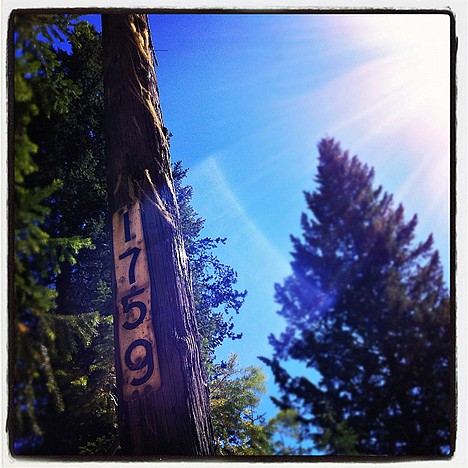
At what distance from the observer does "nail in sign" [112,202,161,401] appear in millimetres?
2002

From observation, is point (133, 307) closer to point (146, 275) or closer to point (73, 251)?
point (146, 275)

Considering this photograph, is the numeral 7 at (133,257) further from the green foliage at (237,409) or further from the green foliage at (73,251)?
the green foliage at (237,409)

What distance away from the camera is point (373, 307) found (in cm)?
245

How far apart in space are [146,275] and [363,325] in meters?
1.09

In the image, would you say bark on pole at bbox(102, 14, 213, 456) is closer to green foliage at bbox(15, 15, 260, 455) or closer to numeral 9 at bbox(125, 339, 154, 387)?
numeral 9 at bbox(125, 339, 154, 387)

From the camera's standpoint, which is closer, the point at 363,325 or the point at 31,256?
the point at 31,256

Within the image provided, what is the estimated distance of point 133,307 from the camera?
206 centimetres

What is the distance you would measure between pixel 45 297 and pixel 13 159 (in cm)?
58

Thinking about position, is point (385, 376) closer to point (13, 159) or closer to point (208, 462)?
point (208, 462)

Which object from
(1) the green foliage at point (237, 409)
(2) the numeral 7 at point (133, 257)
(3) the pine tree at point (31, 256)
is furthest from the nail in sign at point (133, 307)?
(1) the green foliage at point (237, 409)

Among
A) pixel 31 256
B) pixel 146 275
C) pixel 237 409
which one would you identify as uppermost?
pixel 31 256

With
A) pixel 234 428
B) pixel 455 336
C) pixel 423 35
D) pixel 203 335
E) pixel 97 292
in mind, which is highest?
pixel 423 35

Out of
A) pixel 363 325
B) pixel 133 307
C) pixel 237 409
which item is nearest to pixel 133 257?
pixel 133 307

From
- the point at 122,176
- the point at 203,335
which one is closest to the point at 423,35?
the point at 122,176
